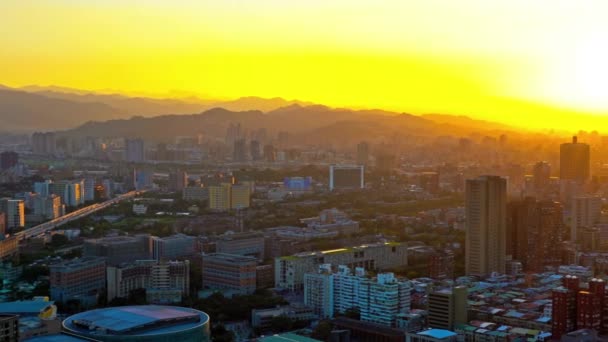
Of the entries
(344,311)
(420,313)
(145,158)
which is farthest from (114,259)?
(145,158)

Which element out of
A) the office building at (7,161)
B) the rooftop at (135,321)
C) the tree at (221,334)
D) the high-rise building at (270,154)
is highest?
the high-rise building at (270,154)

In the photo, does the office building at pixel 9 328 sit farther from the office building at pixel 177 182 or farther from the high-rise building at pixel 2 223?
the office building at pixel 177 182

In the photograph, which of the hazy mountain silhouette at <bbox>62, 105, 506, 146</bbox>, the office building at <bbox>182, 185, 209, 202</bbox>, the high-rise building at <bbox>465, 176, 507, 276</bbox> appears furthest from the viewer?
the hazy mountain silhouette at <bbox>62, 105, 506, 146</bbox>

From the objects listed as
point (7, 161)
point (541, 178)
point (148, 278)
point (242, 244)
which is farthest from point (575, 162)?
point (7, 161)

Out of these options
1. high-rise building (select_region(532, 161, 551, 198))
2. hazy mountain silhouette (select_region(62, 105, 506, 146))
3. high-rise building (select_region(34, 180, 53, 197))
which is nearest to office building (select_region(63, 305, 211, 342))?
high-rise building (select_region(34, 180, 53, 197))

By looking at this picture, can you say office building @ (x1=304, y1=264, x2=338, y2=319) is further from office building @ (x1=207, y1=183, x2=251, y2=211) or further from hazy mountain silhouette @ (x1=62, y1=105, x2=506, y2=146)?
hazy mountain silhouette @ (x1=62, y1=105, x2=506, y2=146)

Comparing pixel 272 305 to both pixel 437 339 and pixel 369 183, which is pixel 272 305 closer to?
pixel 437 339

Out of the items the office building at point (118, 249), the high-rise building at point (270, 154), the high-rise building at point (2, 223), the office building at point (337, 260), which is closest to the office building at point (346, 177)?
the high-rise building at point (270, 154)
